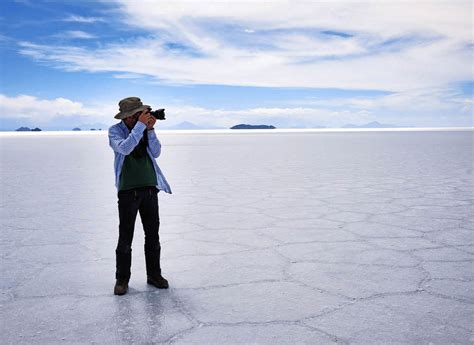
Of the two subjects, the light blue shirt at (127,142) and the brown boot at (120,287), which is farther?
the brown boot at (120,287)

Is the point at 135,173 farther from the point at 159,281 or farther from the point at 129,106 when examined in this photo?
the point at 159,281

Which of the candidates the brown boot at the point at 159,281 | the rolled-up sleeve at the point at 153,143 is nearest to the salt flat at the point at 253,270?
the brown boot at the point at 159,281

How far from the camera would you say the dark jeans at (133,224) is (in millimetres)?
2951

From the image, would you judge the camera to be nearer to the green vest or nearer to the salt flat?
the green vest

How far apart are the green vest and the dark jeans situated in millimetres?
47

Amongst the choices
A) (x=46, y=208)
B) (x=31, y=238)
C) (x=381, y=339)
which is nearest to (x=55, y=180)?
(x=46, y=208)

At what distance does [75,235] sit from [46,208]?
154 cm

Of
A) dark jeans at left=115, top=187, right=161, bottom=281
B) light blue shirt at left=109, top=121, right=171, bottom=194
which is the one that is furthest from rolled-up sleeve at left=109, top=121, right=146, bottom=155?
dark jeans at left=115, top=187, right=161, bottom=281

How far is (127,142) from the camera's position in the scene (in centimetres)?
278

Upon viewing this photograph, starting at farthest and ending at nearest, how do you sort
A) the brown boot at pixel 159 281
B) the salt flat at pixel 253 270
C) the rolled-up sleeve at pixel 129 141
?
the brown boot at pixel 159 281 → the rolled-up sleeve at pixel 129 141 → the salt flat at pixel 253 270

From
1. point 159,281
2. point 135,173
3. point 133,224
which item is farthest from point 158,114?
point 159,281

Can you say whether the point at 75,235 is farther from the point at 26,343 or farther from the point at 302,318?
the point at 302,318

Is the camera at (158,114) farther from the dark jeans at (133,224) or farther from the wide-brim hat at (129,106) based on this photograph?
the dark jeans at (133,224)

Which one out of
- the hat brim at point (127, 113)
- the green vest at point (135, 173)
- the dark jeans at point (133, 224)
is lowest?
the dark jeans at point (133, 224)
